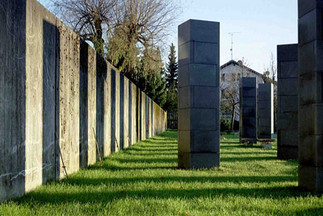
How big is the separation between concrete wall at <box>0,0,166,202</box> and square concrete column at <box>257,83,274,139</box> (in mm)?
14053

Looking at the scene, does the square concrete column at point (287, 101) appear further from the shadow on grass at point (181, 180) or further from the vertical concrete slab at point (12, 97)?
the vertical concrete slab at point (12, 97)

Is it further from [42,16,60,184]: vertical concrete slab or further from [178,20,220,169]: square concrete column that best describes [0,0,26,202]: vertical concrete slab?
[178,20,220,169]: square concrete column

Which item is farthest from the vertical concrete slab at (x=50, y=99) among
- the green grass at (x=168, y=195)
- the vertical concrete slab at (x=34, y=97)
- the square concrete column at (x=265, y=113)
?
the square concrete column at (x=265, y=113)

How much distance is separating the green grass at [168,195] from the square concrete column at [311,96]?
36 centimetres

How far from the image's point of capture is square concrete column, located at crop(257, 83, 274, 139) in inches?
854

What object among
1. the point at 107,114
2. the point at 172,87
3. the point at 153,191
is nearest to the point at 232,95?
the point at 172,87

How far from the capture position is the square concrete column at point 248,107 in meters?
20.5

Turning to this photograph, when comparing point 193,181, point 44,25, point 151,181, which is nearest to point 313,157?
point 193,181

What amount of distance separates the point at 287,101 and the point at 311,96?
6.32 m

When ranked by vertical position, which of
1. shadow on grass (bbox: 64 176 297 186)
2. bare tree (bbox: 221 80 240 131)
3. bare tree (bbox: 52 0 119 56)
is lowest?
shadow on grass (bbox: 64 176 297 186)

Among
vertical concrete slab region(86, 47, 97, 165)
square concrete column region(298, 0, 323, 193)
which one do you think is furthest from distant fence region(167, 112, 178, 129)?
square concrete column region(298, 0, 323, 193)

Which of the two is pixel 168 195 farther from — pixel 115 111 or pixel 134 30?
pixel 134 30

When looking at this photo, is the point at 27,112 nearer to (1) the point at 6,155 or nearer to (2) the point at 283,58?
(1) the point at 6,155

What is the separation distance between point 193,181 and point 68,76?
318 cm
